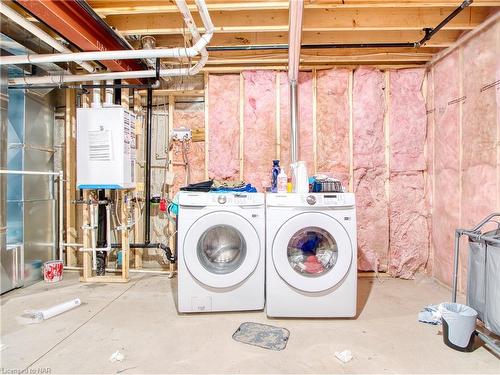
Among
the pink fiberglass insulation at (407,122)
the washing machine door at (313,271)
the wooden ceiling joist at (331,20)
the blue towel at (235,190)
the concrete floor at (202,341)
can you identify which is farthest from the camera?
the pink fiberglass insulation at (407,122)

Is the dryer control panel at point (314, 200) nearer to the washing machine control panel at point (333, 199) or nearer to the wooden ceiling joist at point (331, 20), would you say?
the washing machine control panel at point (333, 199)

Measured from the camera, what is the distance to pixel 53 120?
334 cm

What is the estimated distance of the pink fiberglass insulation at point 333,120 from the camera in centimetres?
324

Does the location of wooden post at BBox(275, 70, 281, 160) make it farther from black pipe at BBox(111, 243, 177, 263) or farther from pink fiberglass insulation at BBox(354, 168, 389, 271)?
black pipe at BBox(111, 243, 177, 263)

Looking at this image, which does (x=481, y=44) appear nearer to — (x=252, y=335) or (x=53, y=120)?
(x=252, y=335)

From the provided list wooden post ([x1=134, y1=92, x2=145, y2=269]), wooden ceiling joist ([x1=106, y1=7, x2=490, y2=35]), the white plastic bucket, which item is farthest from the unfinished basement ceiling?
the white plastic bucket

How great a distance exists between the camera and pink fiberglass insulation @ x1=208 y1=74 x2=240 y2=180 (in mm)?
3287

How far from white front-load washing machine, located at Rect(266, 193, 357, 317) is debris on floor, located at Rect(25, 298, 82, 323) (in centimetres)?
152

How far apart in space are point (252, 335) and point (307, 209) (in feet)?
3.02

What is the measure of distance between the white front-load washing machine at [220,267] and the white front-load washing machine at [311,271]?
0.10 m

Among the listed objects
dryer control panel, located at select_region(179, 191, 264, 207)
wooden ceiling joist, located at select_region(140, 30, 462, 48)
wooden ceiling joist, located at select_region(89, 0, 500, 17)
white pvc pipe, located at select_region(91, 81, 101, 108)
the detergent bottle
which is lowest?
dryer control panel, located at select_region(179, 191, 264, 207)

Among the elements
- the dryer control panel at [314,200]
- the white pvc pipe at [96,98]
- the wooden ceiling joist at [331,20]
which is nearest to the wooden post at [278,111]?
the wooden ceiling joist at [331,20]

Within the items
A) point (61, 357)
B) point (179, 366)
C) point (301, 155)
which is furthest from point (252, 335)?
point (301, 155)

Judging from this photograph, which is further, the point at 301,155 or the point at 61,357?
the point at 301,155
